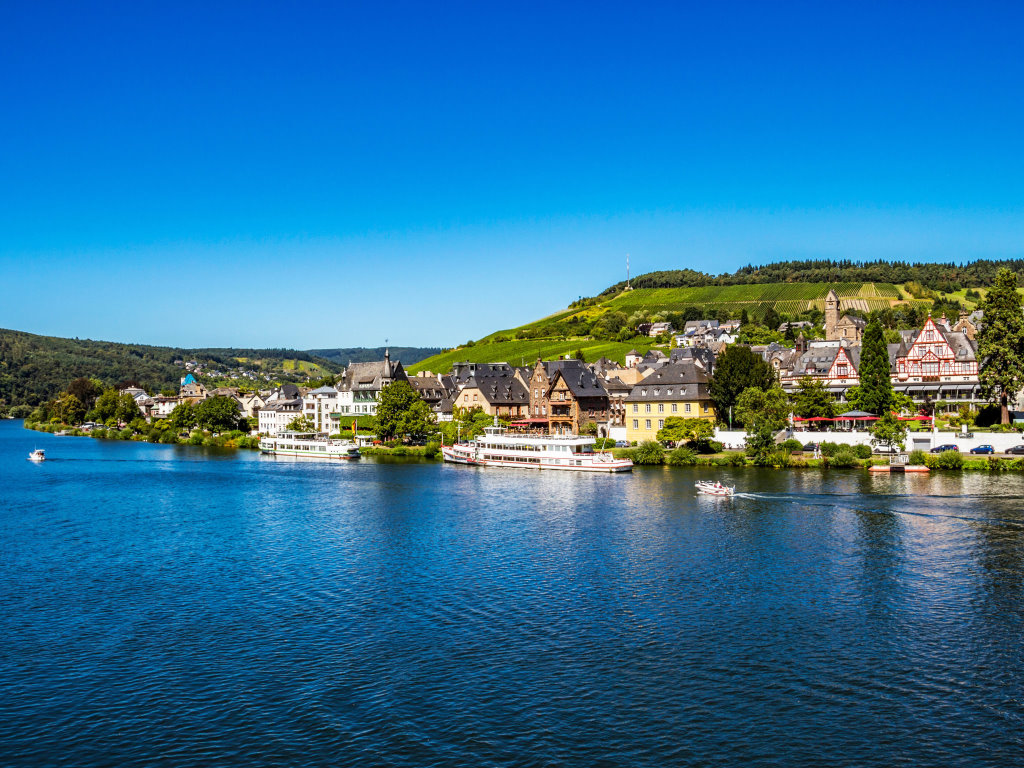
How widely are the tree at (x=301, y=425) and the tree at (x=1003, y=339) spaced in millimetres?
95712

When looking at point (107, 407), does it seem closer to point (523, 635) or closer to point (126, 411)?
point (126, 411)

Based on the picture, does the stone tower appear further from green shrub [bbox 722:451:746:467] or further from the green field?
green shrub [bbox 722:451:746:467]

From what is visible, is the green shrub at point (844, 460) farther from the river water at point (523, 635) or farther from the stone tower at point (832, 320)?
the stone tower at point (832, 320)

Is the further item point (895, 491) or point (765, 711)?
point (895, 491)

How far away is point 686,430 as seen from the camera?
92.1 m

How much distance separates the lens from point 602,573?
40.8 metres

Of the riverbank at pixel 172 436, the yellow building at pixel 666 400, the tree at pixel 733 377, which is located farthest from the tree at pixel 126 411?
the tree at pixel 733 377

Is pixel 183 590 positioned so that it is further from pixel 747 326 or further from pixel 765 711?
pixel 747 326

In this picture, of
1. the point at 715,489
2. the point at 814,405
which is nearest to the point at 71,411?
the point at 814,405

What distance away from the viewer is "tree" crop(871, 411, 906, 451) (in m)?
79.9

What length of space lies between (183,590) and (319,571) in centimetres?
641

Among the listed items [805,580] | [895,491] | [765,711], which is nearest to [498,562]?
[805,580]

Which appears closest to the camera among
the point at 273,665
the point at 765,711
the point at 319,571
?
the point at 765,711

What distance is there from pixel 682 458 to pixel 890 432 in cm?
1991
